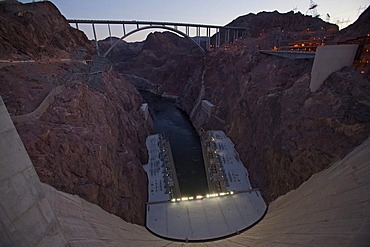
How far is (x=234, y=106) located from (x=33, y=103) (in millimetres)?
35269

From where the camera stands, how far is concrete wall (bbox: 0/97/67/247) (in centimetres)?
600

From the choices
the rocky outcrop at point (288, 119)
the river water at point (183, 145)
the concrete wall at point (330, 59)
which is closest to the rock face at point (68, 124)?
the river water at point (183, 145)

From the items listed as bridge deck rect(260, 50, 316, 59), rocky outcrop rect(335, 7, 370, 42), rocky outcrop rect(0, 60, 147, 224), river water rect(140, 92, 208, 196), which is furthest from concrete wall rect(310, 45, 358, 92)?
rocky outcrop rect(0, 60, 147, 224)

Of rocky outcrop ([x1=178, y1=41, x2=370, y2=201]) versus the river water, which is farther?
the river water

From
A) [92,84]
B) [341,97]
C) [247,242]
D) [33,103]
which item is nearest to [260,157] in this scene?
[341,97]

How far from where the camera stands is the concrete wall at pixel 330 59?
23.9m

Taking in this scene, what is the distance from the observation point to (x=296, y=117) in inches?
1033

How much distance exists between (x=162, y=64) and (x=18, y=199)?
11405 cm

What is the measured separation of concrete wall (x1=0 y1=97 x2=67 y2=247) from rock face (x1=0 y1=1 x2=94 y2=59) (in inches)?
1021

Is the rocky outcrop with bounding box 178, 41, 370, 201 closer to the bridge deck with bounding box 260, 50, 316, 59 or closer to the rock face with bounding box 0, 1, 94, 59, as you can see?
the bridge deck with bounding box 260, 50, 316, 59

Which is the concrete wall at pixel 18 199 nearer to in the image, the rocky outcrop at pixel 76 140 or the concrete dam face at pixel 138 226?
the concrete dam face at pixel 138 226

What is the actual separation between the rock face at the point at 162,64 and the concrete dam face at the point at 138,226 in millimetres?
70942

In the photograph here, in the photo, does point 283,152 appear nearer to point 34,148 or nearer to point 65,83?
point 34,148

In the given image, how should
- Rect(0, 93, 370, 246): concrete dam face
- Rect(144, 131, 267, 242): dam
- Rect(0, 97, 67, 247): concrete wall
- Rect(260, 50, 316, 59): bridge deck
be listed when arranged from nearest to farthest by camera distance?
1. Rect(0, 97, 67, 247): concrete wall
2. Rect(0, 93, 370, 246): concrete dam face
3. Rect(144, 131, 267, 242): dam
4. Rect(260, 50, 316, 59): bridge deck
